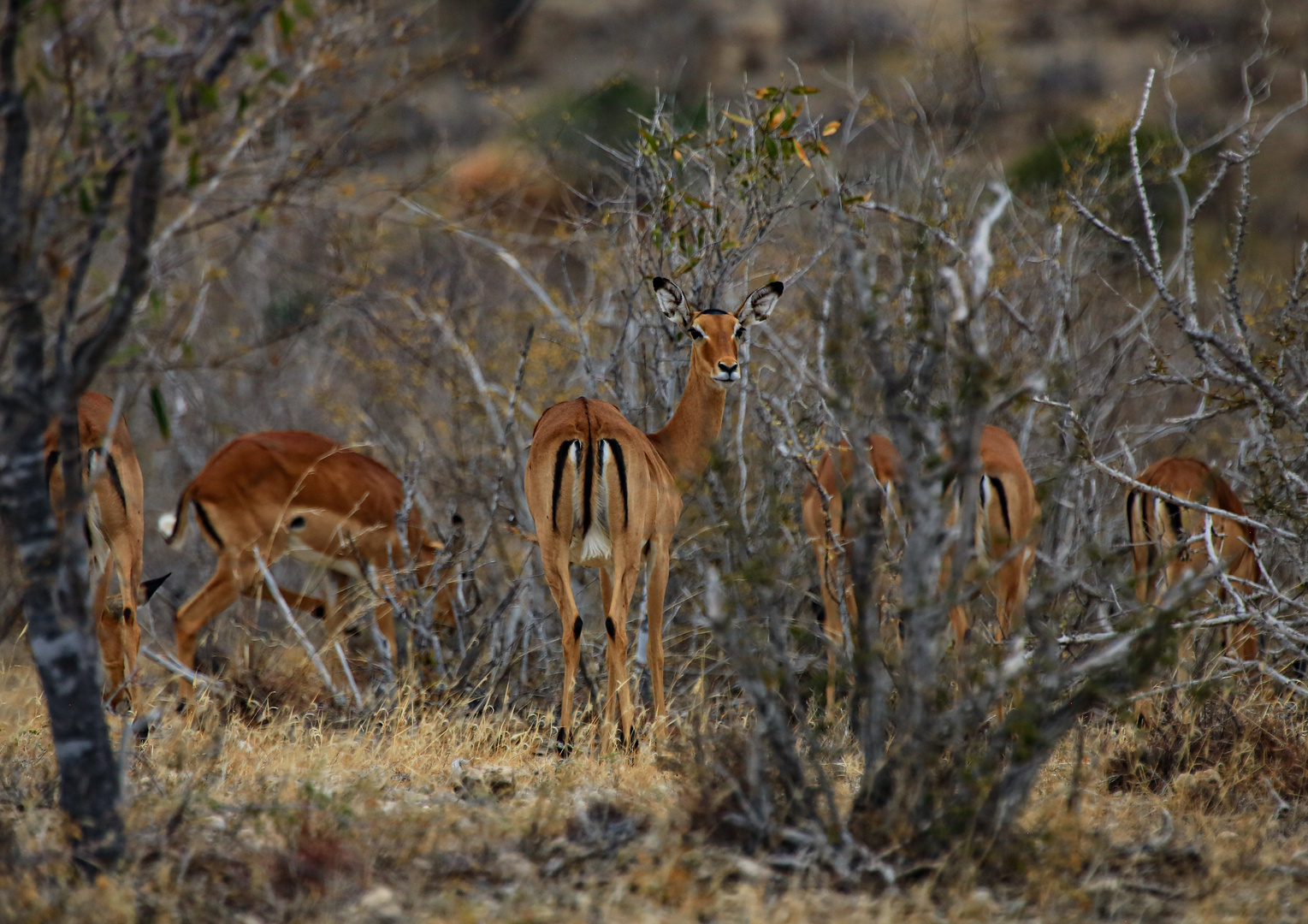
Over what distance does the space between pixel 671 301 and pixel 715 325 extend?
36 cm

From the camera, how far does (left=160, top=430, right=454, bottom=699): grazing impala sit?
7531 millimetres

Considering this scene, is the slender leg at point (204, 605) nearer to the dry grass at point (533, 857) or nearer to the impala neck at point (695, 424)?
the dry grass at point (533, 857)

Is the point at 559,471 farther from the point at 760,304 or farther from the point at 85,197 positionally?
the point at 85,197

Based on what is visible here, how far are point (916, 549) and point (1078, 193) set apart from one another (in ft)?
18.5

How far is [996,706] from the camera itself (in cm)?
605

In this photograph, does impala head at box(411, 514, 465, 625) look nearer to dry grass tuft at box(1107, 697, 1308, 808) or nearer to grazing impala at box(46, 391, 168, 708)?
grazing impala at box(46, 391, 168, 708)

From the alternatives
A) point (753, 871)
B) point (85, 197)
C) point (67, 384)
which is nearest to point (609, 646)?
point (753, 871)

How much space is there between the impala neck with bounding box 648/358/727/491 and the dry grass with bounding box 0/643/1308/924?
80.2 inches

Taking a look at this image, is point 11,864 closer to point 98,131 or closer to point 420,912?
point 420,912

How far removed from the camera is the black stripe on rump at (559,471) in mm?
5730

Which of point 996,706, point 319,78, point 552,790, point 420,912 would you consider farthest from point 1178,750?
point 319,78

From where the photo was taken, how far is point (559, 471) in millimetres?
5738

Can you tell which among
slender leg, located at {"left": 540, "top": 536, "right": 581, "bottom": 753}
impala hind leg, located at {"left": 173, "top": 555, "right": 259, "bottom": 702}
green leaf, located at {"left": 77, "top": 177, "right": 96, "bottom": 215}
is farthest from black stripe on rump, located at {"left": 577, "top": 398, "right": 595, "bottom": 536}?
impala hind leg, located at {"left": 173, "top": 555, "right": 259, "bottom": 702}

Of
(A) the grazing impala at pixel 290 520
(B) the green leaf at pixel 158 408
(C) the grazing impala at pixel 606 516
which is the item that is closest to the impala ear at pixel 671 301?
(C) the grazing impala at pixel 606 516
